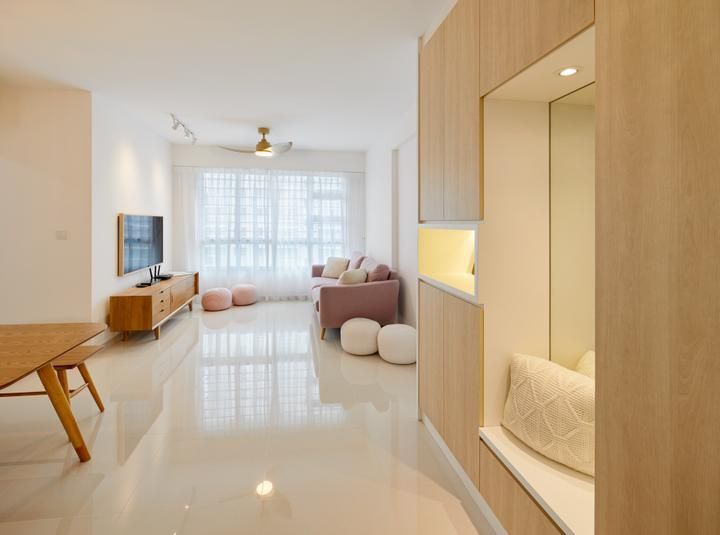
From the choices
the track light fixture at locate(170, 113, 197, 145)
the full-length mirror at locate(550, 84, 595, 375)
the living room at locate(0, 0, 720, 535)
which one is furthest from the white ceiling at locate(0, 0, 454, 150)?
the full-length mirror at locate(550, 84, 595, 375)

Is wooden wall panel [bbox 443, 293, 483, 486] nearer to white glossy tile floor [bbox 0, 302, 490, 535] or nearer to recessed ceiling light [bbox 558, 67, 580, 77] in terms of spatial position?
white glossy tile floor [bbox 0, 302, 490, 535]

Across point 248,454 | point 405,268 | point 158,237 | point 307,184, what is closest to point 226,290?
point 158,237

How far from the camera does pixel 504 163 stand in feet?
6.17

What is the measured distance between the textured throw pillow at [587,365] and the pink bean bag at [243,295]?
19.4 feet

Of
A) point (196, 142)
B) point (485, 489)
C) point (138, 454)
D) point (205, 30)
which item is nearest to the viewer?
point (485, 489)

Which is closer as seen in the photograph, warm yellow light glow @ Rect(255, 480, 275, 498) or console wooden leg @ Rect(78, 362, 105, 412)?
warm yellow light glow @ Rect(255, 480, 275, 498)

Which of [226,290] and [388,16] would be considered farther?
[226,290]

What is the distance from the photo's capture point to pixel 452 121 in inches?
86.1

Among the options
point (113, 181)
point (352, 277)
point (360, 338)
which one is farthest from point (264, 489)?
point (113, 181)

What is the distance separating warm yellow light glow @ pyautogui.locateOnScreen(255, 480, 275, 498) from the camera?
6.63ft

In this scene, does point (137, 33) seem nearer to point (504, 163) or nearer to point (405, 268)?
point (504, 163)

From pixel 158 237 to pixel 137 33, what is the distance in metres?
3.61

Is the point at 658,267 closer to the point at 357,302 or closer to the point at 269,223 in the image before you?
the point at 357,302

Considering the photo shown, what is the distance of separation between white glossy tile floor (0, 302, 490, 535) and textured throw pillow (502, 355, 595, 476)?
0.50 metres
